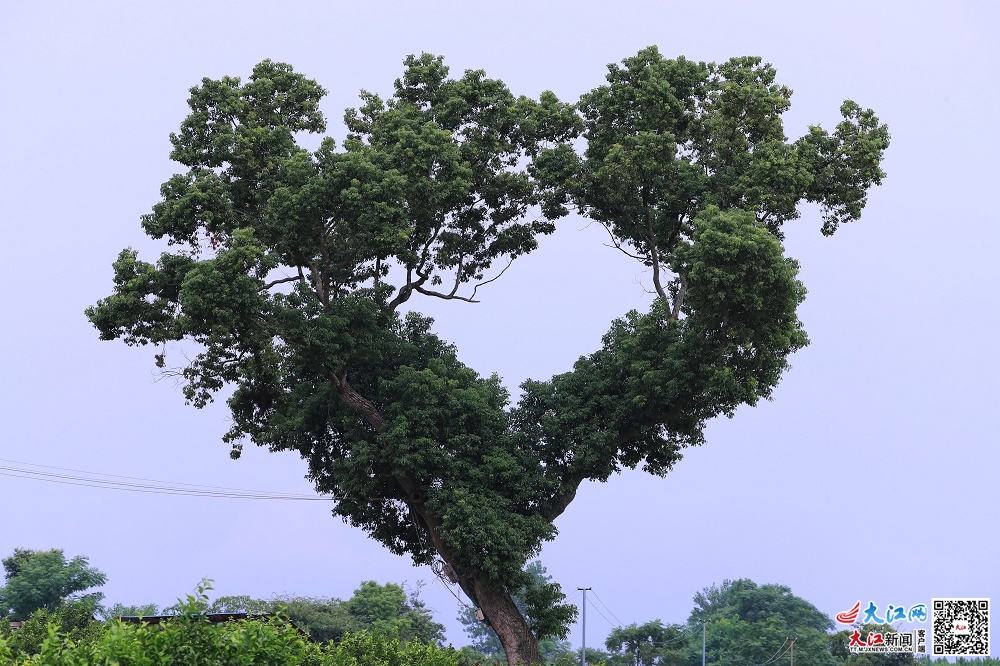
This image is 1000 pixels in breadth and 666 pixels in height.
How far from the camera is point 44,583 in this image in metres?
49.3

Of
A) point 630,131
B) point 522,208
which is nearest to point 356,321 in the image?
point 522,208

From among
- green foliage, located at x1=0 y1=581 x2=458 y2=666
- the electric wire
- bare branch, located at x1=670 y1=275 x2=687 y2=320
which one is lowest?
the electric wire

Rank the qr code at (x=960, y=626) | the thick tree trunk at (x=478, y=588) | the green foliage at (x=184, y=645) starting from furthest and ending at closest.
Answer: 1. the thick tree trunk at (x=478, y=588)
2. the qr code at (x=960, y=626)
3. the green foliage at (x=184, y=645)

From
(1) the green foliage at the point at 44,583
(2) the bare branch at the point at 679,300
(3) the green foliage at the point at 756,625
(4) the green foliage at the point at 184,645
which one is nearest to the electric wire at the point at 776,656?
(3) the green foliage at the point at 756,625

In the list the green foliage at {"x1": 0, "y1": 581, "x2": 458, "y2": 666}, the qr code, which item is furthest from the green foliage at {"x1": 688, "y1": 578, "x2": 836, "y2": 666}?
the green foliage at {"x1": 0, "y1": 581, "x2": 458, "y2": 666}

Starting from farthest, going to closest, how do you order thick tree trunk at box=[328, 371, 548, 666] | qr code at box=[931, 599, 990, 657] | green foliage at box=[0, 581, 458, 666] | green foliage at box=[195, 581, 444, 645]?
green foliage at box=[195, 581, 444, 645], thick tree trunk at box=[328, 371, 548, 666], qr code at box=[931, 599, 990, 657], green foliage at box=[0, 581, 458, 666]

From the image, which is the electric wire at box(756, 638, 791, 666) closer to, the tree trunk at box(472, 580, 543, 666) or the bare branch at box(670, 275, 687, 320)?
the tree trunk at box(472, 580, 543, 666)

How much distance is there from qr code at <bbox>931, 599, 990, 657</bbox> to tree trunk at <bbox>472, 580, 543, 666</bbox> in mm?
7730

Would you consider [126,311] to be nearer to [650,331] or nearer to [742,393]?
[650,331]

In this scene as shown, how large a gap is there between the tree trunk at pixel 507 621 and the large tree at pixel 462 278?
5 cm

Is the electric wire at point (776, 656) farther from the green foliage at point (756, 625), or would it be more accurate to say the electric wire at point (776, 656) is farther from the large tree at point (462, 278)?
the large tree at point (462, 278)

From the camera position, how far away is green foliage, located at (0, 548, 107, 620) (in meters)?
49.4

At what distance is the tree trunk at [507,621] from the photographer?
2281cm

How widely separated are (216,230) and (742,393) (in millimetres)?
10836
